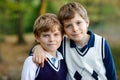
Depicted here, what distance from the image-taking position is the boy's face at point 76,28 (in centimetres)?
266

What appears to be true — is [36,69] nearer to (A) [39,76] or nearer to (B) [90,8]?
(A) [39,76]

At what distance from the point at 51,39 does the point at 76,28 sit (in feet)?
0.71

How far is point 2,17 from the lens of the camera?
1076 cm

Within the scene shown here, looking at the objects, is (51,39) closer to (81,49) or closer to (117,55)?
(81,49)

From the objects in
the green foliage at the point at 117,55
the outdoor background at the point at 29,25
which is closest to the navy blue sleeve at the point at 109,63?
the green foliage at the point at 117,55

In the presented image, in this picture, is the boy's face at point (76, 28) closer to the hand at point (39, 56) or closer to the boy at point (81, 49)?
the boy at point (81, 49)

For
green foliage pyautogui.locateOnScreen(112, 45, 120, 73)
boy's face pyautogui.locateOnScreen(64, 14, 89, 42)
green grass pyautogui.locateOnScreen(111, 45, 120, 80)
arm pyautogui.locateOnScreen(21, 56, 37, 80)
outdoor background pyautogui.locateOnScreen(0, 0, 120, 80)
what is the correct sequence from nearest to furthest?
1. arm pyautogui.locateOnScreen(21, 56, 37, 80)
2. boy's face pyautogui.locateOnScreen(64, 14, 89, 42)
3. green grass pyautogui.locateOnScreen(111, 45, 120, 80)
4. green foliage pyautogui.locateOnScreen(112, 45, 120, 73)
5. outdoor background pyautogui.locateOnScreen(0, 0, 120, 80)

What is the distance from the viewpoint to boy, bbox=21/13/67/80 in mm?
2559

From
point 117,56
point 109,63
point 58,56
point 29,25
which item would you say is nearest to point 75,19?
point 58,56

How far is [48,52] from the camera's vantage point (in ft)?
8.92

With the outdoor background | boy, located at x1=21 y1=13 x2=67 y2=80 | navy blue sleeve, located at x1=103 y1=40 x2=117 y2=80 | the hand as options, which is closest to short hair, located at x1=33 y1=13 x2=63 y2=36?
boy, located at x1=21 y1=13 x2=67 y2=80

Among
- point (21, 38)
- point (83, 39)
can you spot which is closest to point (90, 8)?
point (21, 38)

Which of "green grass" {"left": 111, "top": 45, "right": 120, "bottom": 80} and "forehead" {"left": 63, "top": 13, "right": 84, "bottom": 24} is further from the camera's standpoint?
"green grass" {"left": 111, "top": 45, "right": 120, "bottom": 80}

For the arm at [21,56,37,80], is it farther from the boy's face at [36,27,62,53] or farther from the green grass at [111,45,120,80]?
the green grass at [111,45,120,80]
